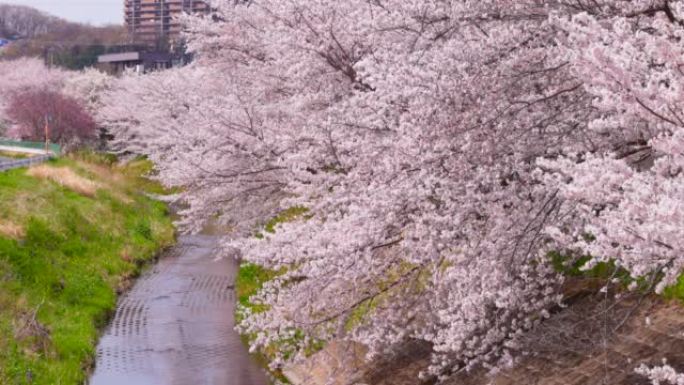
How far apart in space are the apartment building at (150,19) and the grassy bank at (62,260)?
9701 centimetres

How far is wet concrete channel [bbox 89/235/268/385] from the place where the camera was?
15.9 m

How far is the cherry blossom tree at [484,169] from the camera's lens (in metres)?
5.27

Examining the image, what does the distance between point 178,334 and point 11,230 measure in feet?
18.6

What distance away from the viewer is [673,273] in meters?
5.09

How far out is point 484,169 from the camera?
7.67 m

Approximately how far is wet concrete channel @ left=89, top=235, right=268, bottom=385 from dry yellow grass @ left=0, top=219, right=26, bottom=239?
10.5ft

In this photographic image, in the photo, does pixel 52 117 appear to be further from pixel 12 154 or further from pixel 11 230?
pixel 11 230

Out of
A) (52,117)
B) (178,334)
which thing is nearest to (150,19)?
(52,117)

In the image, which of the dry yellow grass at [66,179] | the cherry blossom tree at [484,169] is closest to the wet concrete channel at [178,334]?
the cherry blossom tree at [484,169]

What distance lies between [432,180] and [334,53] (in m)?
5.33

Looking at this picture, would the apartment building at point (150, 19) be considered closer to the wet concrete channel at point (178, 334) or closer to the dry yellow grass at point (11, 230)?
the wet concrete channel at point (178, 334)

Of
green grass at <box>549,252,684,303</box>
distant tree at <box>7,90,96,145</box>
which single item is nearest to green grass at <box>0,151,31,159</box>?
distant tree at <box>7,90,96,145</box>

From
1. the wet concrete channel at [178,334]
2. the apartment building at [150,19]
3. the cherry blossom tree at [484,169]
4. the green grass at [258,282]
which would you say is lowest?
the wet concrete channel at [178,334]

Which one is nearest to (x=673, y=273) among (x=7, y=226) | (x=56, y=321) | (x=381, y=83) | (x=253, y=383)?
(x=381, y=83)
